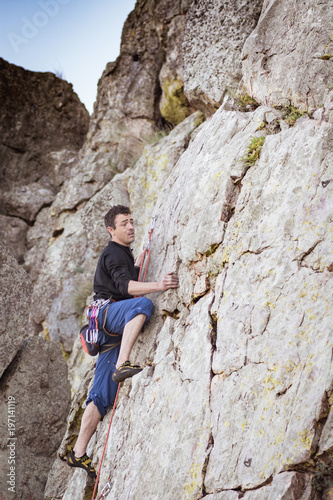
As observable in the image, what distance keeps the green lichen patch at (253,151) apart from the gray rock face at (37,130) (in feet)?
29.8

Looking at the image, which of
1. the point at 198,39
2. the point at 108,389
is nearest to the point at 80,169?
the point at 198,39

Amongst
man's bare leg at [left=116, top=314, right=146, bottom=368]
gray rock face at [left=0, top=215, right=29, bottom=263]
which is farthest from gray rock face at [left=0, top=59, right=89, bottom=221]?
man's bare leg at [left=116, top=314, right=146, bottom=368]

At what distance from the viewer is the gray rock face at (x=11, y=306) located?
6832 millimetres

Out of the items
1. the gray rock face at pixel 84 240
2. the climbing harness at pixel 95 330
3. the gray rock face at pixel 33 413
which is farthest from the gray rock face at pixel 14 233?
the climbing harness at pixel 95 330

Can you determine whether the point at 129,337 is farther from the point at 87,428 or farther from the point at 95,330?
the point at 87,428

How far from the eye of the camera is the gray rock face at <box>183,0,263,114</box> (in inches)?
342

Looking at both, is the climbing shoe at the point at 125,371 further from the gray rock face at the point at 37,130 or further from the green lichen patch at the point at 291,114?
the gray rock face at the point at 37,130

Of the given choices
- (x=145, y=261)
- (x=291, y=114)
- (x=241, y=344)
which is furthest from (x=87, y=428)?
A: (x=291, y=114)

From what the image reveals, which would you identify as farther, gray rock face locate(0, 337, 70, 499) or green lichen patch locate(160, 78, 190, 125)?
green lichen patch locate(160, 78, 190, 125)

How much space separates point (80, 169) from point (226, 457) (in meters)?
9.60

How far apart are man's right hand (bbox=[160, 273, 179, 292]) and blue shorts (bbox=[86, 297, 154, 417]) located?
0.29 m

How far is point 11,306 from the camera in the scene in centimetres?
689

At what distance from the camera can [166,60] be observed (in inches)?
441

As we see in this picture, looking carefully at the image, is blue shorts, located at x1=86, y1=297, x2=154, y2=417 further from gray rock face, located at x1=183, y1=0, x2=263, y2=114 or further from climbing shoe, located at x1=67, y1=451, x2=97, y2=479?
gray rock face, located at x1=183, y1=0, x2=263, y2=114
